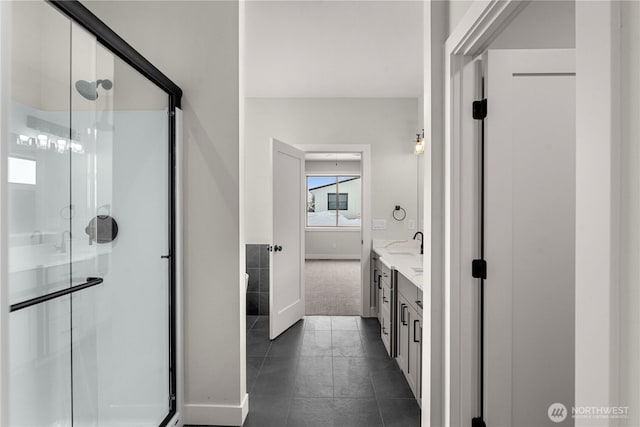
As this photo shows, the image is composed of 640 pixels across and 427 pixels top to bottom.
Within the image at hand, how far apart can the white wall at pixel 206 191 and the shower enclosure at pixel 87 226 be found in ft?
0.37

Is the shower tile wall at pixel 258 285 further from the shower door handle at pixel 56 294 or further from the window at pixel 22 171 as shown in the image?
the window at pixel 22 171

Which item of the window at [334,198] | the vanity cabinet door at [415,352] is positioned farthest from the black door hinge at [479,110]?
the window at [334,198]

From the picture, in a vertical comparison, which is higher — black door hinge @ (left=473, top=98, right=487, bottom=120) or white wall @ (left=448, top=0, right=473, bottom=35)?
white wall @ (left=448, top=0, right=473, bottom=35)

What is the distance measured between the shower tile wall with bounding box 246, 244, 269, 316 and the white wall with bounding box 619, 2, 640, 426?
360 centimetres

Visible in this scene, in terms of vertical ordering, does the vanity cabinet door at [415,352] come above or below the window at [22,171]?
below

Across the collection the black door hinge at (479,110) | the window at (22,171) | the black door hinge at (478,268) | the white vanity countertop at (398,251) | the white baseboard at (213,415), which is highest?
the black door hinge at (479,110)

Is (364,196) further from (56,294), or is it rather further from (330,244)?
(330,244)

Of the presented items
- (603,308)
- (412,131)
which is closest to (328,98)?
(412,131)

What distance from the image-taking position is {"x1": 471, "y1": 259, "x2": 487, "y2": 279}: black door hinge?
145cm

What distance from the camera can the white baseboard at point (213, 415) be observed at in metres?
1.97

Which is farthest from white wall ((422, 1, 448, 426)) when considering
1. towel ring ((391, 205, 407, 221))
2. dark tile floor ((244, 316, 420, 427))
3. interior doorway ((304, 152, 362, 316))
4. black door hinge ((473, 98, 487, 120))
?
interior doorway ((304, 152, 362, 316))

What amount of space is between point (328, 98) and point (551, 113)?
9.97 feet

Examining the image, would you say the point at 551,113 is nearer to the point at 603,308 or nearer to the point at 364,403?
the point at 603,308

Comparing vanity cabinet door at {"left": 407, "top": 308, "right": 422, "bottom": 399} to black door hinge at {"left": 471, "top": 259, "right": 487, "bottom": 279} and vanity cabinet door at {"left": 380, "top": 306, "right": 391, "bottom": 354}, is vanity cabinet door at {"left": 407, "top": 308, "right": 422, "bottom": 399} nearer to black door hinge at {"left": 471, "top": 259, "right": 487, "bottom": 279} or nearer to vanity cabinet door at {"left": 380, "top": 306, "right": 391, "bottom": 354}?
vanity cabinet door at {"left": 380, "top": 306, "right": 391, "bottom": 354}
